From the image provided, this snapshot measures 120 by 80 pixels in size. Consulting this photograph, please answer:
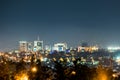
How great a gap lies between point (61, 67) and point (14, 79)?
447 cm

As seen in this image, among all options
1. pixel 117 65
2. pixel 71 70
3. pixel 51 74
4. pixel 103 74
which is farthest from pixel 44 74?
pixel 117 65

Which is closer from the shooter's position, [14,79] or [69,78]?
[69,78]

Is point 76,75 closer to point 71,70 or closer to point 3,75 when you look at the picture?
point 71,70

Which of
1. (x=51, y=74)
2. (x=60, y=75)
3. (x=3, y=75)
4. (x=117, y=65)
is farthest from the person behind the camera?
(x=117, y=65)

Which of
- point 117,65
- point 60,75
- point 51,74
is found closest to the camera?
point 60,75

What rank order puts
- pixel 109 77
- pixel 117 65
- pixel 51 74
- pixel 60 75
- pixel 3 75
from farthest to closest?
pixel 117 65, pixel 109 77, pixel 51 74, pixel 3 75, pixel 60 75

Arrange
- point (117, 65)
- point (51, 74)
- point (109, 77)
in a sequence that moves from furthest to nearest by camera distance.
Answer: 1. point (117, 65)
2. point (109, 77)
3. point (51, 74)

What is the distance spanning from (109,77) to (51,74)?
18.7 ft

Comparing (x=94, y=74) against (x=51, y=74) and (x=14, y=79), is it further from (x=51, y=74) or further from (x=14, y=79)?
(x=14, y=79)

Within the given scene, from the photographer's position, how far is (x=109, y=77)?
35.0 metres

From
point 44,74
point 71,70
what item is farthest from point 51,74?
point 71,70

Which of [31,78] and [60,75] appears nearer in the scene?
[60,75]

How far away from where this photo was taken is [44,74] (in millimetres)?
32062

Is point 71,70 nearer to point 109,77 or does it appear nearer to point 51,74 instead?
point 51,74
